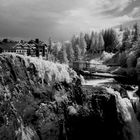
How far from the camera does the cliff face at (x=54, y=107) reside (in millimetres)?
32219

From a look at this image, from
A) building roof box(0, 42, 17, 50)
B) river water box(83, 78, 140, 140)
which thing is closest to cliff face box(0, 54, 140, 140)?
river water box(83, 78, 140, 140)

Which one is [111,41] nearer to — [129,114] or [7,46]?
[7,46]

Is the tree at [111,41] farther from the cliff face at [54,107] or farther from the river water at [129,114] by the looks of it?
the cliff face at [54,107]

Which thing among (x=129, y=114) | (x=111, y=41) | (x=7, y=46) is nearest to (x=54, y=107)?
(x=129, y=114)

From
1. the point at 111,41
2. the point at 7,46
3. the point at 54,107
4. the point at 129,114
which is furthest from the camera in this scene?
the point at 111,41

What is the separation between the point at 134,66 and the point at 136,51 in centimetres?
932

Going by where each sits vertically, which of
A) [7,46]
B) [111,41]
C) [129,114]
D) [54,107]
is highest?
[111,41]

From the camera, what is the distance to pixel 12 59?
34.6 meters

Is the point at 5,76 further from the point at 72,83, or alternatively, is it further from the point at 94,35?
the point at 94,35

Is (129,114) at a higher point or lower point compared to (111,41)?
lower

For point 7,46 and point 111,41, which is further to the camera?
point 111,41

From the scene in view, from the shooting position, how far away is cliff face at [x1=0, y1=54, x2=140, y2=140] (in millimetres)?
32219

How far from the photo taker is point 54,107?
35.6 meters

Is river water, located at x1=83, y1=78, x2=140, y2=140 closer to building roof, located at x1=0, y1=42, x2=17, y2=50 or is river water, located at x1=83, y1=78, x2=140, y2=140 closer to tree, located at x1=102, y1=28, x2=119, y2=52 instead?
building roof, located at x1=0, y1=42, x2=17, y2=50
